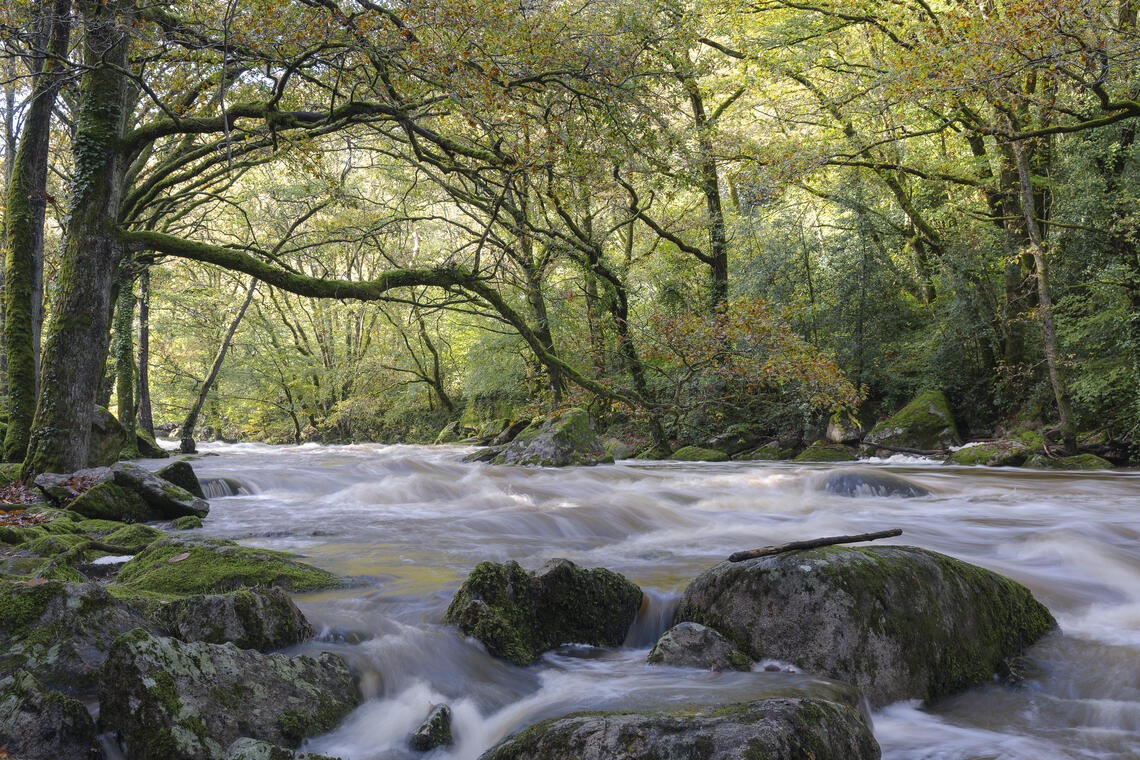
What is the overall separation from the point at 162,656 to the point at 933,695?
3.75 metres

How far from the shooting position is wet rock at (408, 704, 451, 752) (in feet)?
9.47

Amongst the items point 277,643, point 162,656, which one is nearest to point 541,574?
point 277,643

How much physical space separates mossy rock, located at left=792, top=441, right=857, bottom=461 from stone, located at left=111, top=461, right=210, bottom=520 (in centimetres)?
1338

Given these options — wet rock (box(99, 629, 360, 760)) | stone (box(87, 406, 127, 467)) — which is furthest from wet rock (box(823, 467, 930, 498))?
stone (box(87, 406, 127, 467))

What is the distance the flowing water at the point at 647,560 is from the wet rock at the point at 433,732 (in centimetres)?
6

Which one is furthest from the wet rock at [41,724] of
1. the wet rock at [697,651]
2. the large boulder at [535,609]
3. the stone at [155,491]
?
the stone at [155,491]

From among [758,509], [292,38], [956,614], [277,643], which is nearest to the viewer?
[277,643]

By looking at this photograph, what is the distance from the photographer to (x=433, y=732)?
295 cm

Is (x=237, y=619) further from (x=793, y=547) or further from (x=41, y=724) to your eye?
(x=793, y=547)

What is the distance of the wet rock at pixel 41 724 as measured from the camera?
2.04 m

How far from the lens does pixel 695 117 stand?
17828 mm

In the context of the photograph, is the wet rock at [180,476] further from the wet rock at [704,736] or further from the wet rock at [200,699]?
the wet rock at [704,736]

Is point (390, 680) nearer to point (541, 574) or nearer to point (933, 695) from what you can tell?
point (541, 574)

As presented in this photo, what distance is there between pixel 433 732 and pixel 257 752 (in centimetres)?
101
